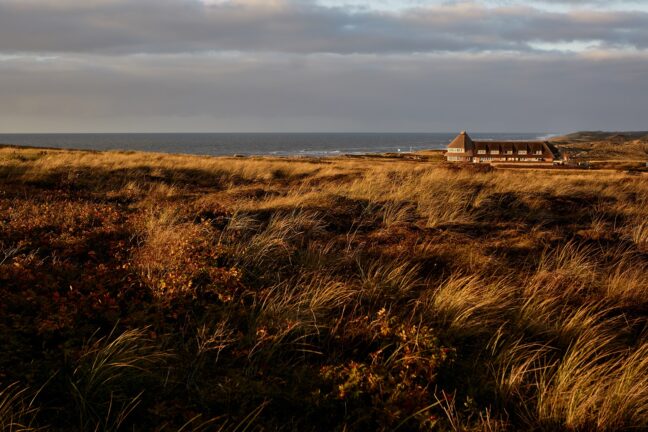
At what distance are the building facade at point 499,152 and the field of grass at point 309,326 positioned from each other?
59898 mm

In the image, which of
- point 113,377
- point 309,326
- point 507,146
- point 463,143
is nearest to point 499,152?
point 507,146

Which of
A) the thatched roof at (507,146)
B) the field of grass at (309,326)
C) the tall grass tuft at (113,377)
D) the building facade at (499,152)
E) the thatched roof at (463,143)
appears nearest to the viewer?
the tall grass tuft at (113,377)

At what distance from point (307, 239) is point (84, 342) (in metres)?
4.17

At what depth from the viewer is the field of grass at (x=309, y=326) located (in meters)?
3.62

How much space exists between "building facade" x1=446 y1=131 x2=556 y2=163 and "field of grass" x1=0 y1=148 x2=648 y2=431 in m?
59.9

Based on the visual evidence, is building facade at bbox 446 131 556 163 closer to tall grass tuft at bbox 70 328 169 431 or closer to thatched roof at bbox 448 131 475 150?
thatched roof at bbox 448 131 475 150

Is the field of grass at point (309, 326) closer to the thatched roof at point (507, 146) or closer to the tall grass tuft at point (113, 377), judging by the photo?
the tall grass tuft at point (113, 377)

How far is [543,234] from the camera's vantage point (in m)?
8.65

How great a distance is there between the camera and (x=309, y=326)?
4.73 metres

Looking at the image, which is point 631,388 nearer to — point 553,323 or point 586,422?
point 586,422

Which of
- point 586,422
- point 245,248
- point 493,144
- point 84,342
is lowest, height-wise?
point 586,422

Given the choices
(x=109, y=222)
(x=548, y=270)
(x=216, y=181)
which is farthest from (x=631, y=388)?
(x=216, y=181)

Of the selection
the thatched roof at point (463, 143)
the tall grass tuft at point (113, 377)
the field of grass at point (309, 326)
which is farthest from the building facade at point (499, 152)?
the tall grass tuft at point (113, 377)

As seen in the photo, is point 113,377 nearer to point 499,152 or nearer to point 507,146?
point 499,152
